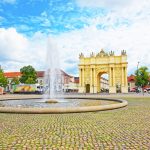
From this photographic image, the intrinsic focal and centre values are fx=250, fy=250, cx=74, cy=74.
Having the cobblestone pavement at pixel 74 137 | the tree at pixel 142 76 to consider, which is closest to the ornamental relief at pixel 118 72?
the tree at pixel 142 76

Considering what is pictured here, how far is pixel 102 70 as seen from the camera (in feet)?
327

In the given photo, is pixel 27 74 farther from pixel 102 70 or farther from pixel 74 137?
pixel 74 137

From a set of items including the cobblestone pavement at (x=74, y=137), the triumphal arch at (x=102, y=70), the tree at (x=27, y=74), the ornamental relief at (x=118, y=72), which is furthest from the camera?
the tree at (x=27, y=74)

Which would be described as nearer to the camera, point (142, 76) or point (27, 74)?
point (142, 76)

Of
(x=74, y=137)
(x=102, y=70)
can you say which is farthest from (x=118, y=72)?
(x=74, y=137)

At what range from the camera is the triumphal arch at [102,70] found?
9675 cm

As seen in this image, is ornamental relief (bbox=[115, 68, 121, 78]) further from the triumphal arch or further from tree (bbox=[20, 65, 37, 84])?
tree (bbox=[20, 65, 37, 84])

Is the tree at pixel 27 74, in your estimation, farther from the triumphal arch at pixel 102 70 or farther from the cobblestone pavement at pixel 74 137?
the cobblestone pavement at pixel 74 137

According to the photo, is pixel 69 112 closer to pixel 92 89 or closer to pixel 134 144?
pixel 134 144

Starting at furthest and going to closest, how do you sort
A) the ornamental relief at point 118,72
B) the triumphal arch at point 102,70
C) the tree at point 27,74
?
the tree at point 27,74, the ornamental relief at point 118,72, the triumphal arch at point 102,70

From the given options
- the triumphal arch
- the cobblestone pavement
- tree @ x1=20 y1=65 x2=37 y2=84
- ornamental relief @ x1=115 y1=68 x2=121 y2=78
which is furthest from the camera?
tree @ x1=20 y1=65 x2=37 y2=84

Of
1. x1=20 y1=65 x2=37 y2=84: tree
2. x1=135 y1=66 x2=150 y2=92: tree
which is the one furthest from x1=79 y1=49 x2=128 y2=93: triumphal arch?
x1=20 y1=65 x2=37 y2=84: tree

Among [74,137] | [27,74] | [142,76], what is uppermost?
[27,74]

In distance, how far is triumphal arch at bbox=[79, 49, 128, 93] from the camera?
96750 millimetres
